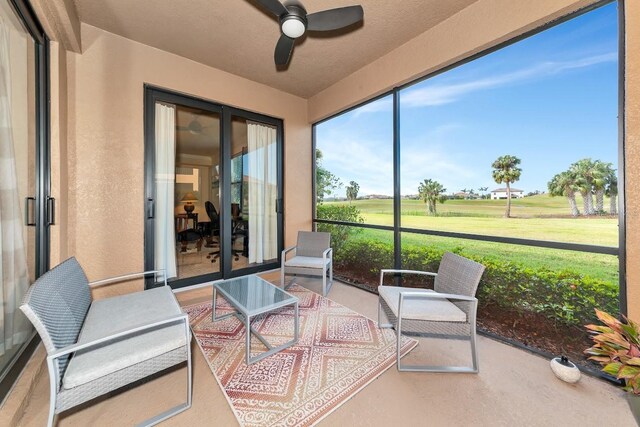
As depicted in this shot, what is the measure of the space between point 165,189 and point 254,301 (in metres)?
1.97

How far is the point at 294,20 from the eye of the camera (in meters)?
1.86

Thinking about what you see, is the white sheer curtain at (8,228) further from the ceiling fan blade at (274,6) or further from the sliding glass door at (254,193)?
the sliding glass door at (254,193)

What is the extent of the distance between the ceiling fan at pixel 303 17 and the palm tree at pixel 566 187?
2086 mm

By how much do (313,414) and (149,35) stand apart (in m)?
3.79

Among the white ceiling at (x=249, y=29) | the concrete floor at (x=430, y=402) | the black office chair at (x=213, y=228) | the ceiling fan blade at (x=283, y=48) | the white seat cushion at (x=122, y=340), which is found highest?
the white ceiling at (x=249, y=29)

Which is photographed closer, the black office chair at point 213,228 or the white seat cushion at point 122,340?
the white seat cushion at point 122,340

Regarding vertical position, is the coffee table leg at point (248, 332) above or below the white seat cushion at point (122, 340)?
below

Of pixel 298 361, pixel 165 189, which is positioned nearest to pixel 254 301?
pixel 298 361

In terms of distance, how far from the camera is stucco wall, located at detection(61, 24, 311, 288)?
2455mm

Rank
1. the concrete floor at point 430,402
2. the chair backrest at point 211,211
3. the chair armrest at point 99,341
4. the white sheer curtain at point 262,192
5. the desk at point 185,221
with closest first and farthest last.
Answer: the chair armrest at point 99,341
the concrete floor at point 430,402
the desk at point 185,221
the chair backrest at point 211,211
the white sheer curtain at point 262,192

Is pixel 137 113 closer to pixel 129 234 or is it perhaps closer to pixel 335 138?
pixel 129 234

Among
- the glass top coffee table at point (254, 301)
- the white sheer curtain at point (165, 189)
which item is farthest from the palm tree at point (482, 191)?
the white sheer curtain at point (165, 189)

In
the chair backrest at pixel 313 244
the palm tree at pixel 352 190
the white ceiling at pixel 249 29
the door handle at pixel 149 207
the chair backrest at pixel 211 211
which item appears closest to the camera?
the white ceiling at pixel 249 29

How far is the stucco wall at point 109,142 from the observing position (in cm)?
246
